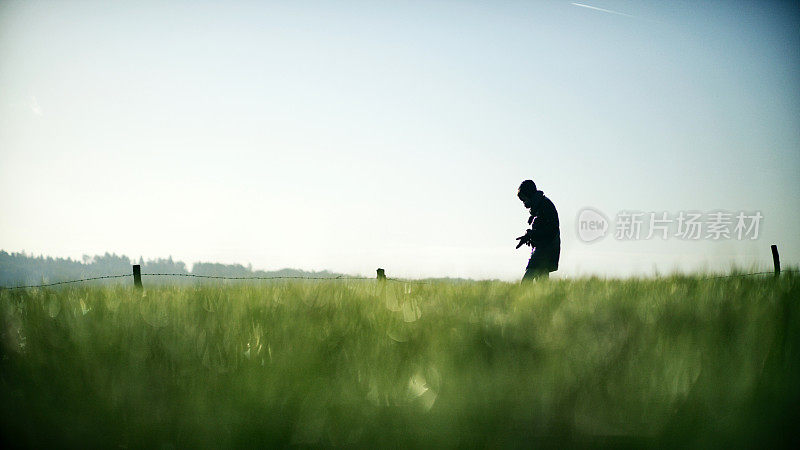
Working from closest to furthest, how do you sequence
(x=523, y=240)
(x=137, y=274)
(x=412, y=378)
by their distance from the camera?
(x=412, y=378) → (x=523, y=240) → (x=137, y=274)

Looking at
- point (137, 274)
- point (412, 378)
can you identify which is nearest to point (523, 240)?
point (412, 378)

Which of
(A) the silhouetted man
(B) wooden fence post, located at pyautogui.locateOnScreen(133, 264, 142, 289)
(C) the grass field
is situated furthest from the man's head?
(B) wooden fence post, located at pyautogui.locateOnScreen(133, 264, 142, 289)

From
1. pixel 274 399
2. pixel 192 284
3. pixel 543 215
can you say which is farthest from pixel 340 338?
pixel 543 215

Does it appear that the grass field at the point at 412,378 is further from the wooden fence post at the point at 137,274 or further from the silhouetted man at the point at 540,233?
the wooden fence post at the point at 137,274

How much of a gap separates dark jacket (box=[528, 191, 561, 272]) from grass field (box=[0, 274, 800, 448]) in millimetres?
4773

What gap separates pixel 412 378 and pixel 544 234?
6.34m

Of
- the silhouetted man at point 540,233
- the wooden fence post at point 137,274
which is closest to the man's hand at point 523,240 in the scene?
the silhouetted man at point 540,233

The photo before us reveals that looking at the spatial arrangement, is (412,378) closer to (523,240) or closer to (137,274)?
(523,240)

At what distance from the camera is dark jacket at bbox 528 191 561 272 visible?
755cm

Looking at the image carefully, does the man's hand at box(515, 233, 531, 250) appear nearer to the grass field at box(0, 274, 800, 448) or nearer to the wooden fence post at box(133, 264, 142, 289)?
the grass field at box(0, 274, 800, 448)

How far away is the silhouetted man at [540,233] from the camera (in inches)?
297

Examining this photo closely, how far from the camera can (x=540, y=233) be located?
759 cm

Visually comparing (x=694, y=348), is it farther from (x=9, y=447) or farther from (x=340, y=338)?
(x=9, y=447)

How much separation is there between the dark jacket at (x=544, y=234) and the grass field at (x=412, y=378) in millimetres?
4773
